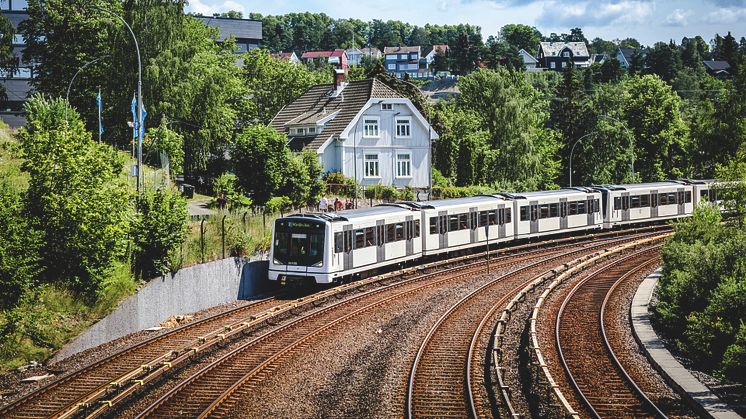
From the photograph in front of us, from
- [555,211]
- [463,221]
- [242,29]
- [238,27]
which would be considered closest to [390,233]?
[463,221]

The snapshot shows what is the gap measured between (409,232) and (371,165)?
2634 centimetres

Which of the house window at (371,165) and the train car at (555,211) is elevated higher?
the house window at (371,165)

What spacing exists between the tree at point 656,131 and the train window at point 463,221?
44620 mm

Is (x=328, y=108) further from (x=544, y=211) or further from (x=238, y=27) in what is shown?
(x=238, y=27)

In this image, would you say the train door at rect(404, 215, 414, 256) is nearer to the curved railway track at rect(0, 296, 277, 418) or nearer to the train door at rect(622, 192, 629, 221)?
the curved railway track at rect(0, 296, 277, 418)

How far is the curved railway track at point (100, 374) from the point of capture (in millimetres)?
17109

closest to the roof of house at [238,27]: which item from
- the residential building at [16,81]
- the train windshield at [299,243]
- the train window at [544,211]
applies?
the residential building at [16,81]

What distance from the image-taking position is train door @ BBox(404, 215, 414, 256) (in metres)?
35.0

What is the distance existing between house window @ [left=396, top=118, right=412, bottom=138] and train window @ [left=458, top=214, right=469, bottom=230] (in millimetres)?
23698

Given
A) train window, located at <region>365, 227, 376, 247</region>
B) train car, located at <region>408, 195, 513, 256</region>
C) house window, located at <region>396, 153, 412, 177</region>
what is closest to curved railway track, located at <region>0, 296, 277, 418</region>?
train window, located at <region>365, 227, 376, 247</region>

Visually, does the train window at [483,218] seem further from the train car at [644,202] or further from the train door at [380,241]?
the train car at [644,202]

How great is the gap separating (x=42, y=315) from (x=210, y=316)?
531cm

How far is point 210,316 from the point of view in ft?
84.9

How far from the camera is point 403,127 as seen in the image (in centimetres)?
6275
